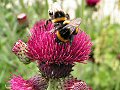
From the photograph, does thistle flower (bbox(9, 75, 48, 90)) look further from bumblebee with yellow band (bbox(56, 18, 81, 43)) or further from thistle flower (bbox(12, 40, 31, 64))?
bumblebee with yellow band (bbox(56, 18, 81, 43))

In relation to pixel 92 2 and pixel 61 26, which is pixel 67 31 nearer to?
pixel 61 26

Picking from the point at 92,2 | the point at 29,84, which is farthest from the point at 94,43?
the point at 29,84

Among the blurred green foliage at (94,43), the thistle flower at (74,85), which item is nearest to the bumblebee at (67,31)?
the thistle flower at (74,85)

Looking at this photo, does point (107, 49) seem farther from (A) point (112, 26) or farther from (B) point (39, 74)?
(B) point (39, 74)

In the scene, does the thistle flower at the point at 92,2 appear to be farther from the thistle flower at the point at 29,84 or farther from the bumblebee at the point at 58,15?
the bumblebee at the point at 58,15

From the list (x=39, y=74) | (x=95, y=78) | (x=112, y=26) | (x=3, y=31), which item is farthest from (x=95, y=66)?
(x=39, y=74)
